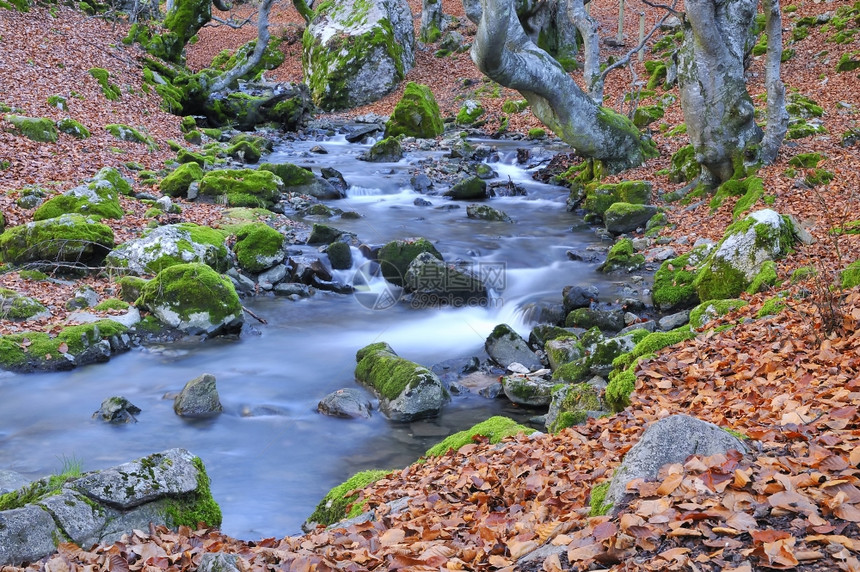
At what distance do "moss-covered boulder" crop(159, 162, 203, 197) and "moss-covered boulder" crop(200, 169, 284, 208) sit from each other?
0.33m

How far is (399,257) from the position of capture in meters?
12.9

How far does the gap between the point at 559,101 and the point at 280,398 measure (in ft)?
31.7

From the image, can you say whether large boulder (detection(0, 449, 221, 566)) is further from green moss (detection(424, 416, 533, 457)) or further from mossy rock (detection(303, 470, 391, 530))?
green moss (detection(424, 416, 533, 457))

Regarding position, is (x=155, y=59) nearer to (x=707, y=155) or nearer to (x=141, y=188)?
(x=141, y=188)

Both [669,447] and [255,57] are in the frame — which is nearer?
[669,447]

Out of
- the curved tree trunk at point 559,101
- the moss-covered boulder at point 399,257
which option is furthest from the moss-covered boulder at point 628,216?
the moss-covered boulder at point 399,257

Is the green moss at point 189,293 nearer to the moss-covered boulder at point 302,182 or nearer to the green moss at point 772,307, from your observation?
the green moss at point 772,307

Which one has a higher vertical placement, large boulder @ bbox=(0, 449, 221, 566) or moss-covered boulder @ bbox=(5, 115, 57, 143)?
moss-covered boulder @ bbox=(5, 115, 57, 143)

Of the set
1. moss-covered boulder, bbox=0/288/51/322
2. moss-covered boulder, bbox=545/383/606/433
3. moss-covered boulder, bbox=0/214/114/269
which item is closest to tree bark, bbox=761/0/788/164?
moss-covered boulder, bbox=545/383/606/433

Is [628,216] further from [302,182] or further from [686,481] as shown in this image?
[686,481]

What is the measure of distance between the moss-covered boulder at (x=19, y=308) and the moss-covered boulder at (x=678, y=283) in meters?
8.88

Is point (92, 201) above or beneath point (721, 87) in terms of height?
beneath

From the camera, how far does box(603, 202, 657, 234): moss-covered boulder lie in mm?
14375

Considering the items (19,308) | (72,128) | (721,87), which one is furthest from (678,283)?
(72,128)
